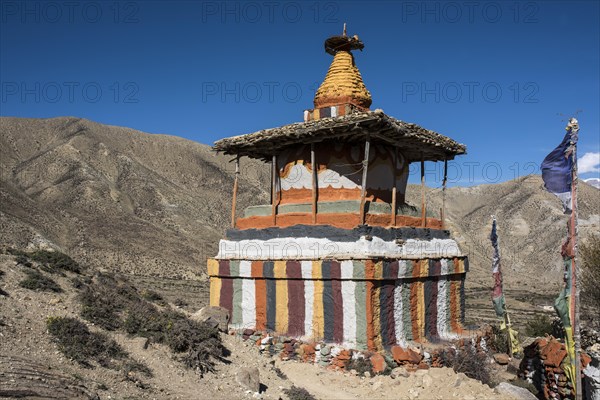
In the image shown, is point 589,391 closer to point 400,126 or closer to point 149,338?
point 400,126

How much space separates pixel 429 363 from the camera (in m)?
12.1

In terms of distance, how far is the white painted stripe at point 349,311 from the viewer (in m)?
11.9

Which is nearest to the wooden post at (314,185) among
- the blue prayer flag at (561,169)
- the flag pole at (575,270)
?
the blue prayer flag at (561,169)

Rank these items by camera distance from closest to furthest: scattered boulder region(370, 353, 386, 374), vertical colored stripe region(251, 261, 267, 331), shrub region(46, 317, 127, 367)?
shrub region(46, 317, 127, 367), scattered boulder region(370, 353, 386, 374), vertical colored stripe region(251, 261, 267, 331)

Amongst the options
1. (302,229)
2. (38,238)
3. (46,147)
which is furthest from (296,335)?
(46,147)

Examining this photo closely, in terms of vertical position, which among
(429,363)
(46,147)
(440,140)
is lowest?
(429,363)

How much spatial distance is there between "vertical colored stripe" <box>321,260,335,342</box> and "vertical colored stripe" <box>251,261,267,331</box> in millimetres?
1997

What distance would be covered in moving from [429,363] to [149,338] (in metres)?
6.62

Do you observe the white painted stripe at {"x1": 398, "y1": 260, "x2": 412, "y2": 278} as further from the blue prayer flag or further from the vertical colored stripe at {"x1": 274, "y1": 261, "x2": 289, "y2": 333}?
the blue prayer flag

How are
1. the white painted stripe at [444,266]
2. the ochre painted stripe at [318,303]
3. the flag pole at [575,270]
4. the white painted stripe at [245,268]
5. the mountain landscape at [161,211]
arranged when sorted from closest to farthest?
the flag pole at [575,270] → the ochre painted stripe at [318,303] → the white painted stripe at [245,268] → the white painted stripe at [444,266] → the mountain landscape at [161,211]

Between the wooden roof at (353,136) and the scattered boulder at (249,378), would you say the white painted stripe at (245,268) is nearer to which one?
the wooden roof at (353,136)

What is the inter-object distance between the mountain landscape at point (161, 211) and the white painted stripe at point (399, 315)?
3534mm

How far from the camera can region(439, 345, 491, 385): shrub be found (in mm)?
12101

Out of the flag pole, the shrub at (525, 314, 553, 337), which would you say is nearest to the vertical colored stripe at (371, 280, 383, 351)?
the flag pole
